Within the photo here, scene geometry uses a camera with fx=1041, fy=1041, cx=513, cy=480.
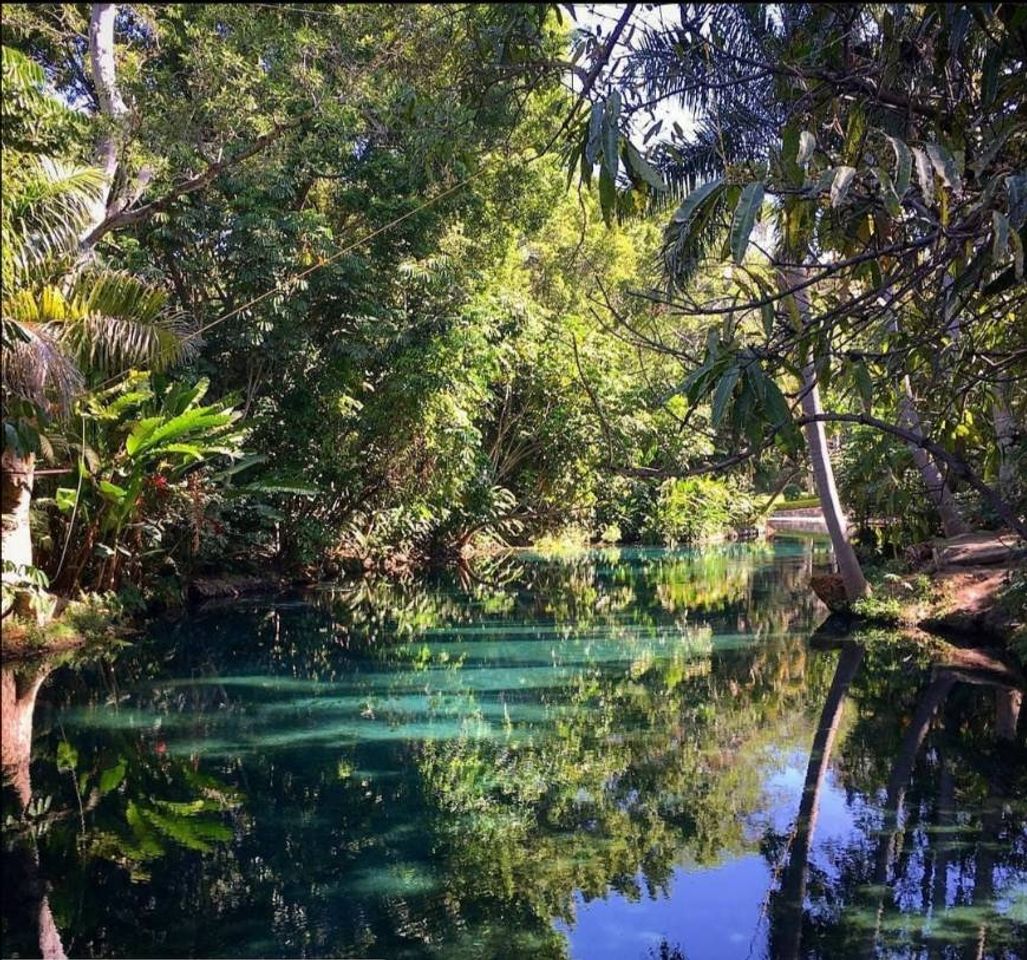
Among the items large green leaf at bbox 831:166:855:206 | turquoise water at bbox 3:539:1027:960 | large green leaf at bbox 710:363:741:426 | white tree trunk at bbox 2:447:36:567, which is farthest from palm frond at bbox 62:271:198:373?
large green leaf at bbox 831:166:855:206

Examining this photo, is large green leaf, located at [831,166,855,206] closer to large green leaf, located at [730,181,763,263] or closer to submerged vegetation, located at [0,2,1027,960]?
submerged vegetation, located at [0,2,1027,960]

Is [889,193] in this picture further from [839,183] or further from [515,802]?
[515,802]

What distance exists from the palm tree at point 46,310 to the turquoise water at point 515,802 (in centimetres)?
189

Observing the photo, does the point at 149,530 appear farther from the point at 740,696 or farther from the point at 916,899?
the point at 916,899

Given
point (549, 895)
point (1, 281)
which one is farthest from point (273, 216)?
point (549, 895)

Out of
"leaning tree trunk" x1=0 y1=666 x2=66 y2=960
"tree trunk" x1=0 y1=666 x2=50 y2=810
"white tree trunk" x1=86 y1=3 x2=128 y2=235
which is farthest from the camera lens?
"white tree trunk" x1=86 y1=3 x2=128 y2=235

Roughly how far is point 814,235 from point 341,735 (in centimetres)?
435

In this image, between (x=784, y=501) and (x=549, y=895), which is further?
(x=784, y=501)

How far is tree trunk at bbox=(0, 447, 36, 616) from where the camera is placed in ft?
28.3

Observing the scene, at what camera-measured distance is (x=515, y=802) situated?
18.1 ft

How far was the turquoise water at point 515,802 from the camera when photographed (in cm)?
398

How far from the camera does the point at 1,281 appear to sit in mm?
5395

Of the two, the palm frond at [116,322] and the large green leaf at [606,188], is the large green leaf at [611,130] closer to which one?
the large green leaf at [606,188]

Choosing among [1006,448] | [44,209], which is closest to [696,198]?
[1006,448]
